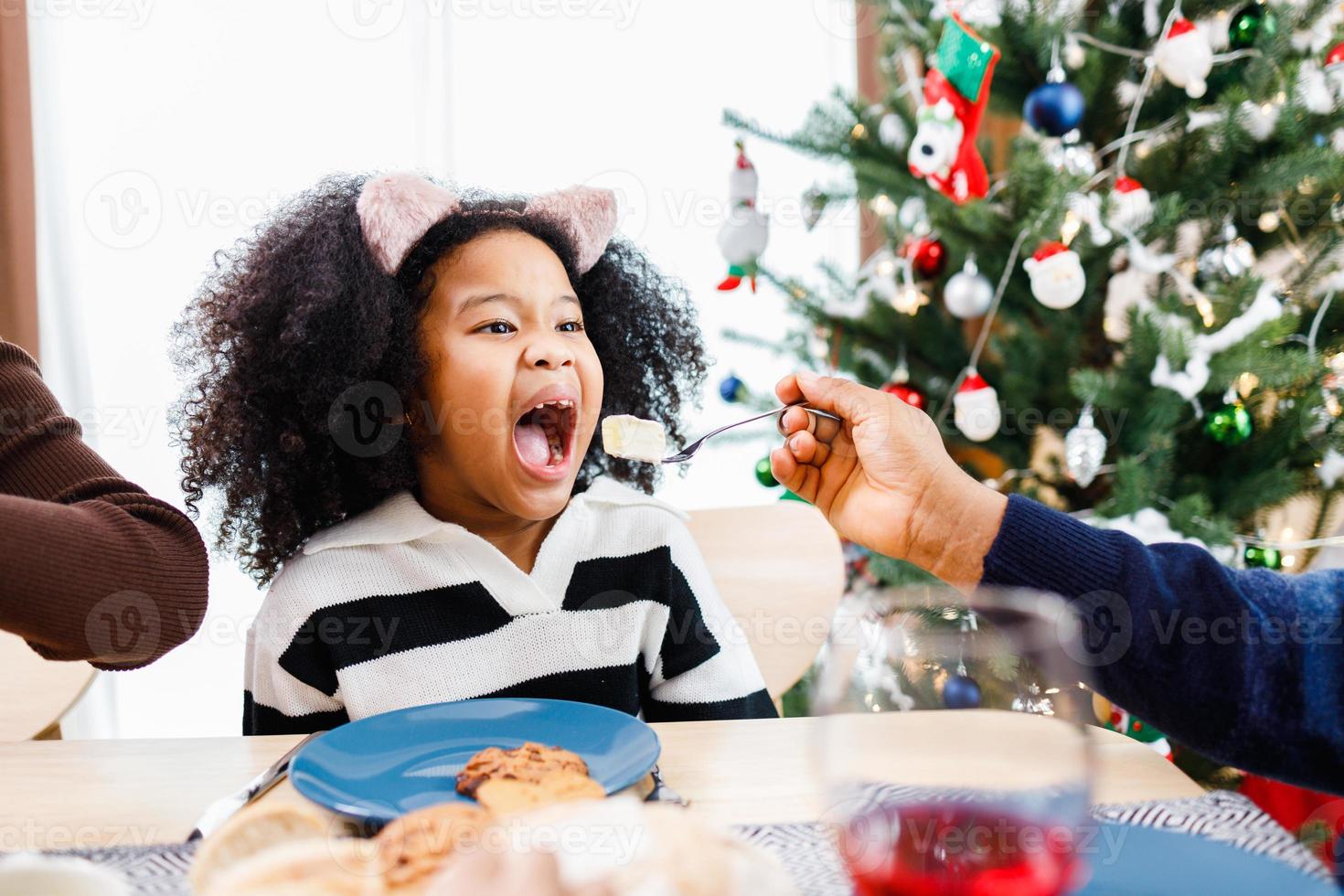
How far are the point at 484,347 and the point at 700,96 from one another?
1671mm

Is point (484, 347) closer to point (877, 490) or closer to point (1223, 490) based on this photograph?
point (877, 490)

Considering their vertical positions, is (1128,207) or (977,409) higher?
(1128,207)

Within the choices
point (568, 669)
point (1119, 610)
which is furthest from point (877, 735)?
point (568, 669)

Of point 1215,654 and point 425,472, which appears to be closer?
point 1215,654

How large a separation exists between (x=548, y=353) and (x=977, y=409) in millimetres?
848

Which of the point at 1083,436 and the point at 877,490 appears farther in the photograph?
the point at 1083,436

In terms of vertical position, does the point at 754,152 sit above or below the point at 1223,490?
above

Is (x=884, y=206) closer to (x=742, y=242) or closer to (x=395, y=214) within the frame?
(x=742, y=242)

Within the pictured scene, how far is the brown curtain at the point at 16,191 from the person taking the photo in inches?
79.6

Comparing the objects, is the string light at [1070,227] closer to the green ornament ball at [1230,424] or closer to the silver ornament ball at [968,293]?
the silver ornament ball at [968,293]

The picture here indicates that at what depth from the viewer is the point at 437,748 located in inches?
27.0

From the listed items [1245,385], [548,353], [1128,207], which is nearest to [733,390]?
[1128,207]

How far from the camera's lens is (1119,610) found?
26.9 inches

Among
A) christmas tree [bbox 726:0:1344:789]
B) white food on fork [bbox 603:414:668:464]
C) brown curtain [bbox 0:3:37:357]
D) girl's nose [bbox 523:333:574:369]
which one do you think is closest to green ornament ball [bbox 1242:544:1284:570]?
christmas tree [bbox 726:0:1344:789]
